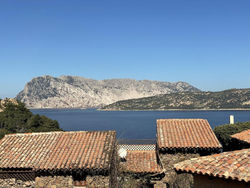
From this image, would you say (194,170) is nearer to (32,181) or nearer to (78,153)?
(78,153)

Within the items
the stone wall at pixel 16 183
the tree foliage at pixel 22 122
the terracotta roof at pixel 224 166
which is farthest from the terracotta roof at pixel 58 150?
the tree foliage at pixel 22 122

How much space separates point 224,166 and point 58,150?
864 centimetres

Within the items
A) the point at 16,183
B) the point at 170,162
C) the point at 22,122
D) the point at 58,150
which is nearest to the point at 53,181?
the point at 58,150

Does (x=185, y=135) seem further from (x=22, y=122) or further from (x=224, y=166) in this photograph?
(x=22, y=122)

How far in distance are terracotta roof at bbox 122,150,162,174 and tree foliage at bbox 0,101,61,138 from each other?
1899cm

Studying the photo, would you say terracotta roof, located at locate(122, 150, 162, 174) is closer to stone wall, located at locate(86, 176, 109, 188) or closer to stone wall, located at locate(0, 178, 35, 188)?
stone wall, located at locate(86, 176, 109, 188)

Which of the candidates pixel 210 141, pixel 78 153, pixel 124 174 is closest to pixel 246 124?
pixel 210 141

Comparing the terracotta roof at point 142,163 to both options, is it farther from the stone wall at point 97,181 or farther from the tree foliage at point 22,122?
the tree foliage at point 22,122

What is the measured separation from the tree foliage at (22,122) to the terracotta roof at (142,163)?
19.0 m

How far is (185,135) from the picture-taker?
1473 centimetres

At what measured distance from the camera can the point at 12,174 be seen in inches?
499

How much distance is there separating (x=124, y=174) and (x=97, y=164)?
10.4 feet

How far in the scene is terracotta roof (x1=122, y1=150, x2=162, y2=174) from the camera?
14.5m

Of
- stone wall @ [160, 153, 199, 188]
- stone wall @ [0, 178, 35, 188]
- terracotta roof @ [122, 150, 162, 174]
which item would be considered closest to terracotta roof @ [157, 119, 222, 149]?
stone wall @ [160, 153, 199, 188]
